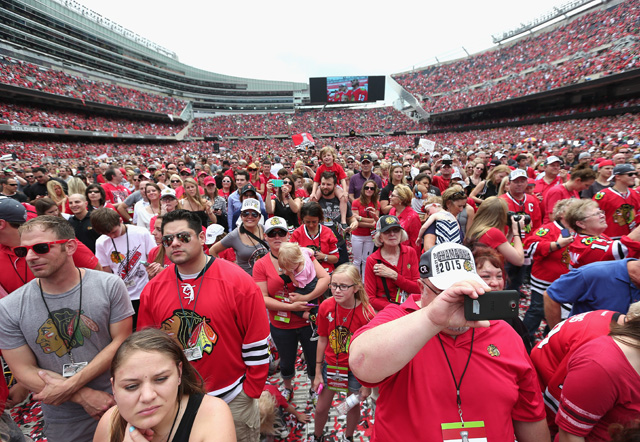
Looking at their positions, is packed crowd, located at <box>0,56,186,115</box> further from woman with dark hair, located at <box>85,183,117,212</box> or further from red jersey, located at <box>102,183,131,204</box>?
woman with dark hair, located at <box>85,183,117,212</box>

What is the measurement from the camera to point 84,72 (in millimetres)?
43219

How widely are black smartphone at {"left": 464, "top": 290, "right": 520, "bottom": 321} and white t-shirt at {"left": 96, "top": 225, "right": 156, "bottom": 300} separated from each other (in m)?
3.87

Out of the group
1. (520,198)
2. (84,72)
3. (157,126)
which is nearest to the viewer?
(520,198)

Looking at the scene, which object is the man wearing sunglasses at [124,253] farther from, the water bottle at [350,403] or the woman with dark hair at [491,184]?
the woman with dark hair at [491,184]

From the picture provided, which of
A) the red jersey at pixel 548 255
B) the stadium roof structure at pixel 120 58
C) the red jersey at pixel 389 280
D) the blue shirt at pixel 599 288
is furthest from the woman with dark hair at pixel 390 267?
the stadium roof structure at pixel 120 58

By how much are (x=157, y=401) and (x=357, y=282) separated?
5.93 ft

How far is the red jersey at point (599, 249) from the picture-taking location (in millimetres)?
2908

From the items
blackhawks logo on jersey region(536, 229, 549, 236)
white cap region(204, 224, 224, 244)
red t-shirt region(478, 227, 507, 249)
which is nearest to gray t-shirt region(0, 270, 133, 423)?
white cap region(204, 224, 224, 244)

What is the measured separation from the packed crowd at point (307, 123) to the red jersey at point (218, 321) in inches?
2218

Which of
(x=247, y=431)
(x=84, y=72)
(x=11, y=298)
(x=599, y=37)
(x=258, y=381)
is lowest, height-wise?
(x=247, y=431)

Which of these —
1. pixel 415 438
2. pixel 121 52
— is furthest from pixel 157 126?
pixel 415 438

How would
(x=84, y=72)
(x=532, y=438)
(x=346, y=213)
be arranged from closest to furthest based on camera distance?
1. (x=532, y=438)
2. (x=346, y=213)
3. (x=84, y=72)

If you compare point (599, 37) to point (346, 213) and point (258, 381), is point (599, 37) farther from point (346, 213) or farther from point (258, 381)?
point (258, 381)

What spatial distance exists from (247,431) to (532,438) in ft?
6.39
